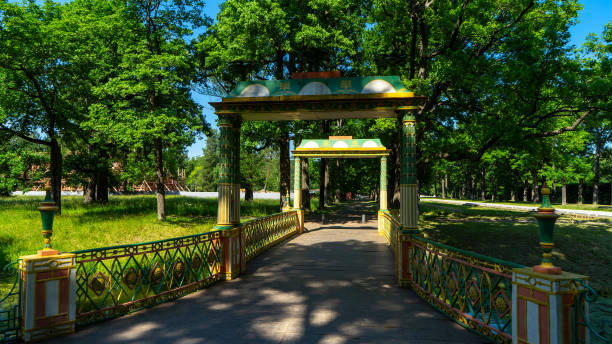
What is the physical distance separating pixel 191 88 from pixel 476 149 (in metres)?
18.7

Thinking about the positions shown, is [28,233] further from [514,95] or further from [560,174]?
[560,174]

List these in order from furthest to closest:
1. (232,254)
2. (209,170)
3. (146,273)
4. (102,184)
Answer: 1. (209,170)
2. (102,184)
3. (232,254)
4. (146,273)

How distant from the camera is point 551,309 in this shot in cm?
320

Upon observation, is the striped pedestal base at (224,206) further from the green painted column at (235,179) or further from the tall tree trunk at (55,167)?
the tall tree trunk at (55,167)

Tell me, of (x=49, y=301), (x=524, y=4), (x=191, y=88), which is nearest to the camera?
(x=49, y=301)

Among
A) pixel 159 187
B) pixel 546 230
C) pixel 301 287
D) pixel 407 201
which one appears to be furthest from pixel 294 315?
pixel 159 187

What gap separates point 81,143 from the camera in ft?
78.8

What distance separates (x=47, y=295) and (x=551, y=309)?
6094 millimetres

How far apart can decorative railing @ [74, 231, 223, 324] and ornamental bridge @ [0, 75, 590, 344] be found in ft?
0.11

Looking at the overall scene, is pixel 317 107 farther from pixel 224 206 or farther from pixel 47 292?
pixel 47 292

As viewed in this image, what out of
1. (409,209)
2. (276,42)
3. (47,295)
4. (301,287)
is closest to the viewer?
(47,295)

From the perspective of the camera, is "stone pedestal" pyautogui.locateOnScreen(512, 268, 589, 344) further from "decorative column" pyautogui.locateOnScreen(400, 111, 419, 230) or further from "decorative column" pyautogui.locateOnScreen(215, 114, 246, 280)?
"decorative column" pyautogui.locateOnScreen(215, 114, 246, 280)

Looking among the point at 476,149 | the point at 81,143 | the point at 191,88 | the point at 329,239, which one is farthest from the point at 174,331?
the point at 81,143

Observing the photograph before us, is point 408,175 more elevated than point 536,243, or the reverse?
point 408,175
